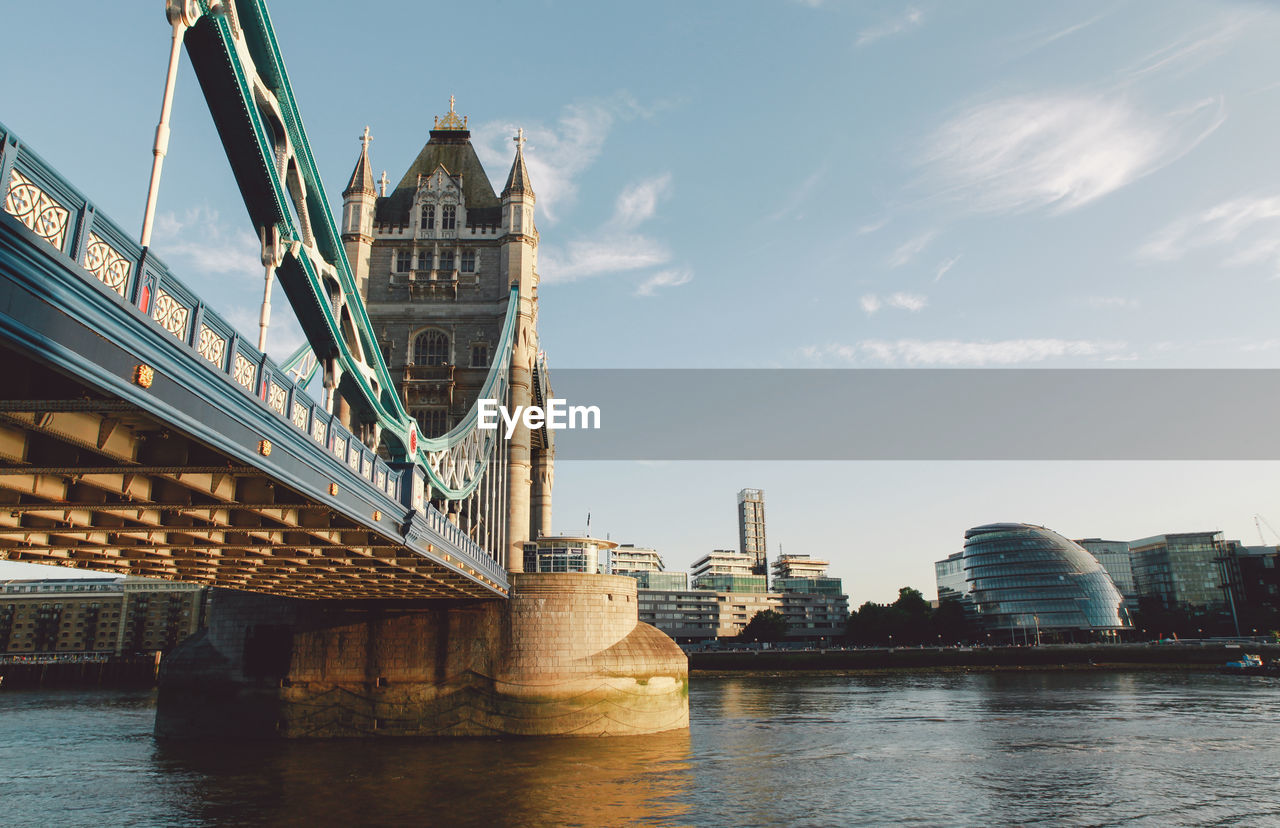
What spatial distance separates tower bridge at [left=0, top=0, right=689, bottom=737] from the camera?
880 cm

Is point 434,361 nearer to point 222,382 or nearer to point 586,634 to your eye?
point 586,634

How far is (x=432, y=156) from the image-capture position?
5934 cm

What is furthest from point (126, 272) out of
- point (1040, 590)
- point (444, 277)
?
point (1040, 590)

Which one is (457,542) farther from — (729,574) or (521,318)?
(729,574)

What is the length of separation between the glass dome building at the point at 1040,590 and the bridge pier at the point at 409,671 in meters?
104

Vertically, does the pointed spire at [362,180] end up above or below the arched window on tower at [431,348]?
above


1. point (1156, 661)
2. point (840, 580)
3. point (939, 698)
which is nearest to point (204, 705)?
point (939, 698)

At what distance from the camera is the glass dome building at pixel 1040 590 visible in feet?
401

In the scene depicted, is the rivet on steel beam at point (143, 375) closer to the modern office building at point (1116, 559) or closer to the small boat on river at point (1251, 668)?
the small boat on river at point (1251, 668)

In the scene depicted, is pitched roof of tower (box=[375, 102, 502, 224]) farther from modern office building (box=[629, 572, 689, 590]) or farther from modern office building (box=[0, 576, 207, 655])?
modern office building (box=[0, 576, 207, 655])

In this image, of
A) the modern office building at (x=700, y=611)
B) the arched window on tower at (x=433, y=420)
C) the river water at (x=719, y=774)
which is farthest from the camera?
the modern office building at (x=700, y=611)

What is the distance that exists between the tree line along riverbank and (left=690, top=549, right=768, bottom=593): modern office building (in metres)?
52.1

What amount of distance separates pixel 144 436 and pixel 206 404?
1965mm

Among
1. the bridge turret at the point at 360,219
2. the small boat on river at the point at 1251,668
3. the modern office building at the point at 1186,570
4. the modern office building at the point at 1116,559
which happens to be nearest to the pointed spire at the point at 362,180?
the bridge turret at the point at 360,219
